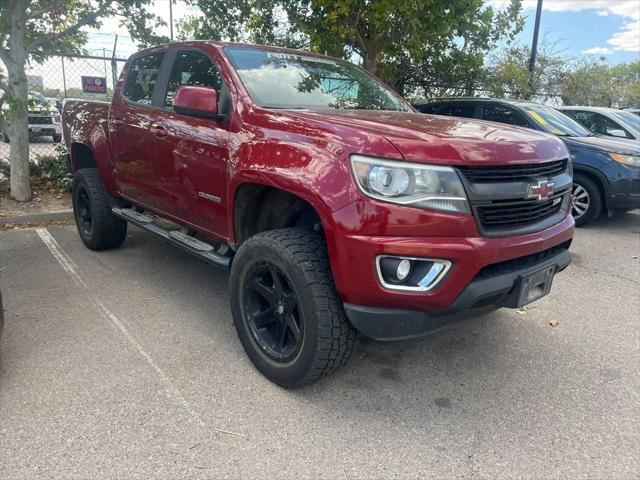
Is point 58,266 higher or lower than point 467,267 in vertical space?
lower

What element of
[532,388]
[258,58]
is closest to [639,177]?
[532,388]

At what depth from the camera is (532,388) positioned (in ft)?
9.47

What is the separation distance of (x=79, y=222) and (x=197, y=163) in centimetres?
256

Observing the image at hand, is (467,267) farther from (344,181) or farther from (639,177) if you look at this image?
(639,177)

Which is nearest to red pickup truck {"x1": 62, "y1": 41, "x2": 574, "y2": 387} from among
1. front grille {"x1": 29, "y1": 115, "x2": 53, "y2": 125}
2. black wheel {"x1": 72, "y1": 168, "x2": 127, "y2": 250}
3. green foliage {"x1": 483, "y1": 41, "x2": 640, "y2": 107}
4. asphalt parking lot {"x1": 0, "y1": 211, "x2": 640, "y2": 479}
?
asphalt parking lot {"x1": 0, "y1": 211, "x2": 640, "y2": 479}

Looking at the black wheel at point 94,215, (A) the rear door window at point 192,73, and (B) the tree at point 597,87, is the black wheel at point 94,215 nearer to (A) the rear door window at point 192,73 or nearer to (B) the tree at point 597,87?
(A) the rear door window at point 192,73

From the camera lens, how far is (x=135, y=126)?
159 inches

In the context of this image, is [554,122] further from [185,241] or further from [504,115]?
[185,241]

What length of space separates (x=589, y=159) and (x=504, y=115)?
134cm

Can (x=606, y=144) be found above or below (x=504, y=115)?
below

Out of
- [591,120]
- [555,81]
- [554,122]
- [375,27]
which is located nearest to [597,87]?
[555,81]

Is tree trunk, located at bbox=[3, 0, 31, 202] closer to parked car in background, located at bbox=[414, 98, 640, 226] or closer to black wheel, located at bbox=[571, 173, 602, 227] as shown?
parked car in background, located at bbox=[414, 98, 640, 226]

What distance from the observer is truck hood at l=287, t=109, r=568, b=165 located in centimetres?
228

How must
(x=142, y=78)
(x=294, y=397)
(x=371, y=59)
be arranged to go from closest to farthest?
1. (x=294, y=397)
2. (x=142, y=78)
3. (x=371, y=59)
